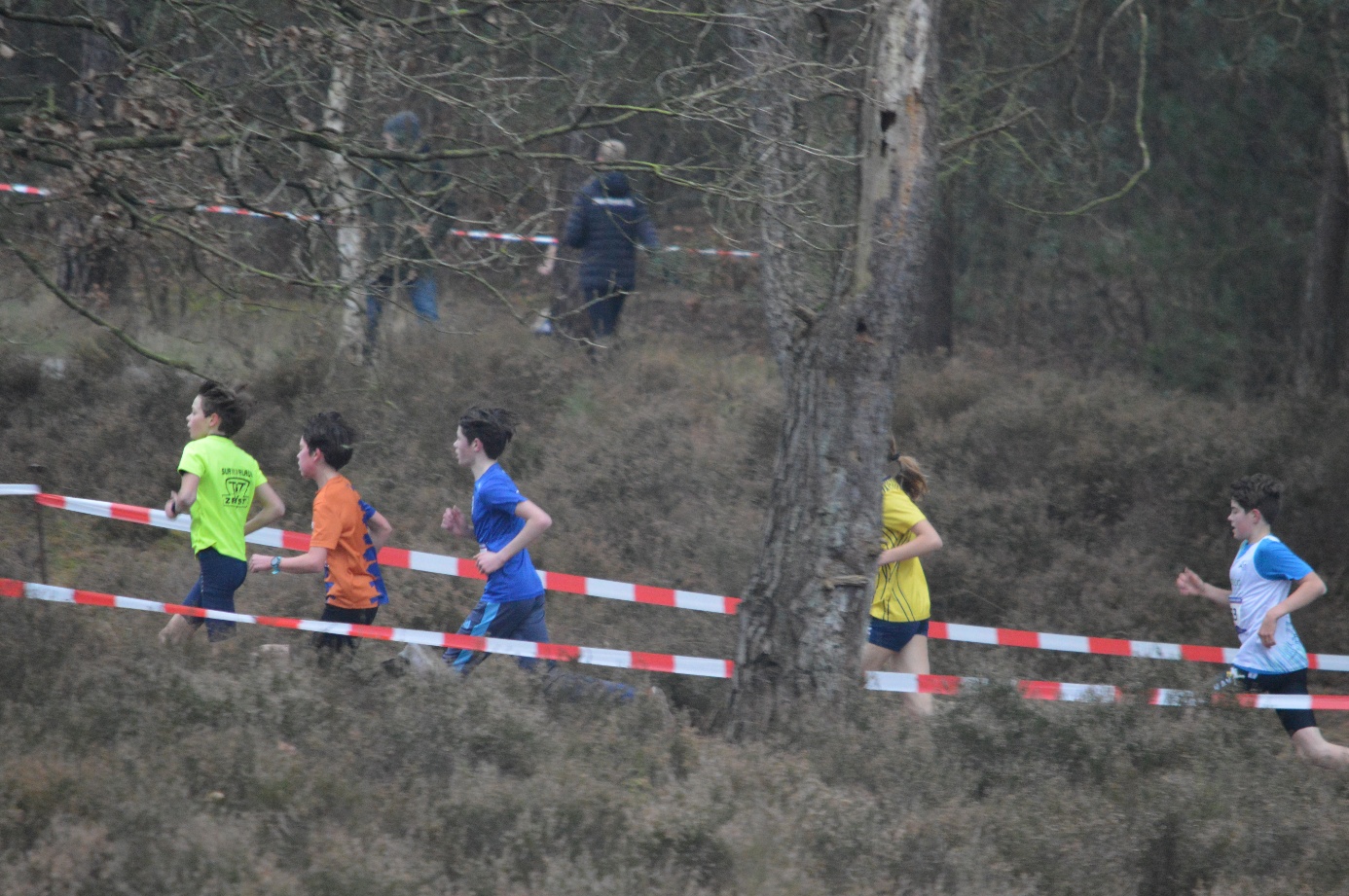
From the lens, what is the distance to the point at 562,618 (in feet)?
27.6

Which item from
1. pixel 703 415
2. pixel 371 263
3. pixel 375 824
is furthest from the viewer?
pixel 703 415

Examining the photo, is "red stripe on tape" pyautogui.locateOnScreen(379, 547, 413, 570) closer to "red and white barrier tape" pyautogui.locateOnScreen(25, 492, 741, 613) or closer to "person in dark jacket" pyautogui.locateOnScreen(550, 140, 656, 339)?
"red and white barrier tape" pyautogui.locateOnScreen(25, 492, 741, 613)

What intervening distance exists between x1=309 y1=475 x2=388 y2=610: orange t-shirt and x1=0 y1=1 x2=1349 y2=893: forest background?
33 centimetres

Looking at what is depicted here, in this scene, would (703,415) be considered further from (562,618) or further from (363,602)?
(363,602)

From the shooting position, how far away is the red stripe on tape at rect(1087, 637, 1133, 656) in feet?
26.4

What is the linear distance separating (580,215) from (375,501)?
3307 millimetres

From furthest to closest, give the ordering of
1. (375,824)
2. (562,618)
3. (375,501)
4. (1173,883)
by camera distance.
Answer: (375,501) < (562,618) < (1173,883) < (375,824)

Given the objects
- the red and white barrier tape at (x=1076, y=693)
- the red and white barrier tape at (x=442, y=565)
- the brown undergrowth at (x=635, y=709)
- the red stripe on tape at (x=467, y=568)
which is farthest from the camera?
the red stripe on tape at (x=467, y=568)

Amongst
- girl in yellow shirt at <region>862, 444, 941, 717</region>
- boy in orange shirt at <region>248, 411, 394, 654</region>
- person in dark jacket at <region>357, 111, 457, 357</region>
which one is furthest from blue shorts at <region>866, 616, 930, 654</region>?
person in dark jacket at <region>357, 111, 457, 357</region>

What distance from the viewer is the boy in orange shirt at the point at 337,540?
646 centimetres

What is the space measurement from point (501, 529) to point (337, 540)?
2.60 ft

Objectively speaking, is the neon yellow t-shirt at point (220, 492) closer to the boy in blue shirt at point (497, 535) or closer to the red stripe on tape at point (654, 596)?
the boy in blue shirt at point (497, 535)

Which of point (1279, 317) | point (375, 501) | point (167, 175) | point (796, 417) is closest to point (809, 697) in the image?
point (796, 417)

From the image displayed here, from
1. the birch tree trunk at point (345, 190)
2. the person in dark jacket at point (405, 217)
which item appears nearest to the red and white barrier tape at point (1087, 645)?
the person in dark jacket at point (405, 217)
